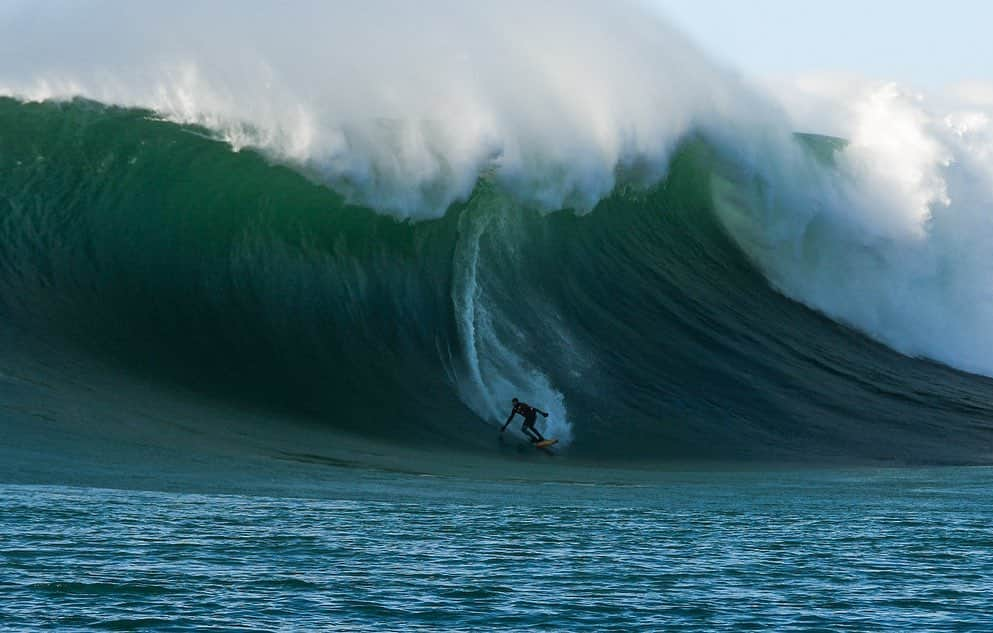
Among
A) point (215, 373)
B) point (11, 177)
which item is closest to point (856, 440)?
point (215, 373)

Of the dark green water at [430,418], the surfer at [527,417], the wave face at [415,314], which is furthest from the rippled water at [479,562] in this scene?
the wave face at [415,314]

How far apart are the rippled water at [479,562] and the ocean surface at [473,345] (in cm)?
3

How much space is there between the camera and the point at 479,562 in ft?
27.2

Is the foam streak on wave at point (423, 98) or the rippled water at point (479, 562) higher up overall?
the foam streak on wave at point (423, 98)

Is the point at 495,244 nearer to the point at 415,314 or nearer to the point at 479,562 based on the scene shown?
the point at 415,314

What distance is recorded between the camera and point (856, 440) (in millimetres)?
15734

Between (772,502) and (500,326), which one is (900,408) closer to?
(500,326)

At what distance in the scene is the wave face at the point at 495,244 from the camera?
1512 centimetres

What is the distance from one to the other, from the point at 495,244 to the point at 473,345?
92.4 inches

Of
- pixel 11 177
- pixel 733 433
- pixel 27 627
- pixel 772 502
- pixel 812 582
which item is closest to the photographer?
pixel 27 627

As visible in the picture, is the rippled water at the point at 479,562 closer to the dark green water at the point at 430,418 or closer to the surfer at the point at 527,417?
the dark green water at the point at 430,418

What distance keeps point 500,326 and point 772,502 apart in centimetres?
529

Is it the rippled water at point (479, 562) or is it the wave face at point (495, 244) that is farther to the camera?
the wave face at point (495, 244)

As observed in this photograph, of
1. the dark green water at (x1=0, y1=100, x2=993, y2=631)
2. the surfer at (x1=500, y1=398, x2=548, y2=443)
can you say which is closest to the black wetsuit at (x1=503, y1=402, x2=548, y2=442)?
the surfer at (x1=500, y1=398, x2=548, y2=443)
